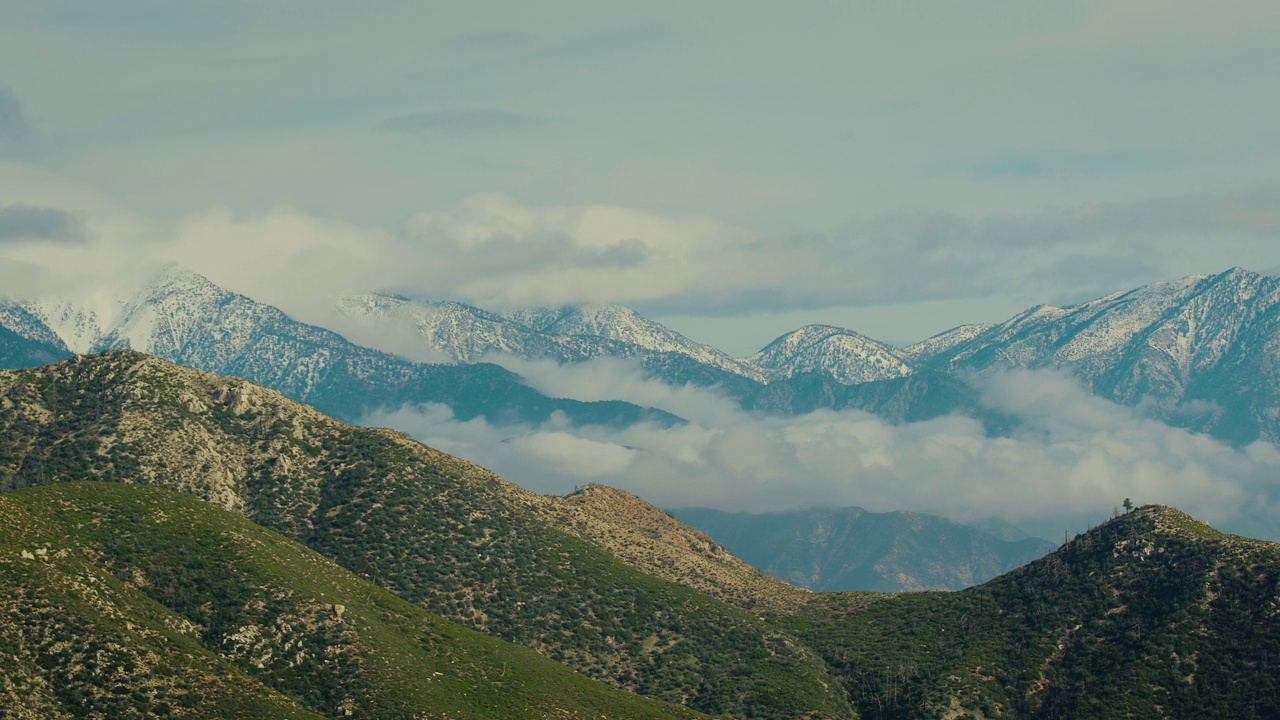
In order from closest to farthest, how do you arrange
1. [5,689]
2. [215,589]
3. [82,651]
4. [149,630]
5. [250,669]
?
1. [5,689]
2. [82,651]
3. [149,630]
4. [250,669]
5. [215,589]

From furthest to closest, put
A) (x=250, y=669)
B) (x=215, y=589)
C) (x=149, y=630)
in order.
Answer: (x=215, y=589)
(x=250, y=669)
(x=149, y=630)

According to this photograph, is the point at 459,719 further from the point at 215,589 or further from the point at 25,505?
the point at 25,505

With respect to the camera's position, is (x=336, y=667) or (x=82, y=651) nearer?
(x=82, y=651)

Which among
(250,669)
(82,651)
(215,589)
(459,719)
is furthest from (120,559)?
(459,719)

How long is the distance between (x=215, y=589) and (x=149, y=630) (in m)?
27.4

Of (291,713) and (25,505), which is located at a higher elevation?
(25,505)

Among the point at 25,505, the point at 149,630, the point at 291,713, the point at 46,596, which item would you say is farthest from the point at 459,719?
the point at 25,505

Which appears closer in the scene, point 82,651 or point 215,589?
point 82,651

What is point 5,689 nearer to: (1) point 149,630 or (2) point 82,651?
(2) point 82,651

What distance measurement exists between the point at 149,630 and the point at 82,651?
44.6ft

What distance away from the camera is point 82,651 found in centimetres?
15675

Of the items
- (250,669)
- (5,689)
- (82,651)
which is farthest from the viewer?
(250,669)

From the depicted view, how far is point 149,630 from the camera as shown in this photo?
170m

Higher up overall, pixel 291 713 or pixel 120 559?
pixel 120 559
